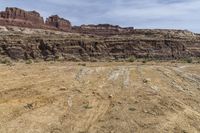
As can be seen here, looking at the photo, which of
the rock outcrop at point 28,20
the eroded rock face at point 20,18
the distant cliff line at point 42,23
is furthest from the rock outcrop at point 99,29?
the eroded rock face at point 20,18

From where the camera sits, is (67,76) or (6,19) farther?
(6,19)

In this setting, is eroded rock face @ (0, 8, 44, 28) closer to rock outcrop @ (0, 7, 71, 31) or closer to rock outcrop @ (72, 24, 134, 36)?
rock outcrop @ (0, 7, 71, 31)

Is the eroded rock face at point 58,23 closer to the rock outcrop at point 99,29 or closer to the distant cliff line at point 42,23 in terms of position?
the distant cliff line at point 42,23

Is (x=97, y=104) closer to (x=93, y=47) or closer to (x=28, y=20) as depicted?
(x=93, y=47)

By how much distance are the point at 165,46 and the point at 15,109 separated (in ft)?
193

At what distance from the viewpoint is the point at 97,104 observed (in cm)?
1766

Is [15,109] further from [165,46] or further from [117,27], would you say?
[117,27]

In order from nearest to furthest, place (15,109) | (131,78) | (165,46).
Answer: (15,109) < (131,78) < (165,46)

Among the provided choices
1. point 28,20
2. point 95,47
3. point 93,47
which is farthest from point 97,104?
point 28,20

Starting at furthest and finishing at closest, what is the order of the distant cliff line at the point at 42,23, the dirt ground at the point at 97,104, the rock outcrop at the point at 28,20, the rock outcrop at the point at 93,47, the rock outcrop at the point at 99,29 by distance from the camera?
the rock outcrop at the point at 99,29
the distant cliff line at the point at 42,23
the rock outcrop at the point at 28,20
the rock outcrop at the point at 93,47
the dirt ground at the point at 97,104

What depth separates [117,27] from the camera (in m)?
121

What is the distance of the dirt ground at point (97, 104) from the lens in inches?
576

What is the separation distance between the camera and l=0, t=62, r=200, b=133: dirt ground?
48.0 feet

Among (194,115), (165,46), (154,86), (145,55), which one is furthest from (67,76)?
(165,46)
